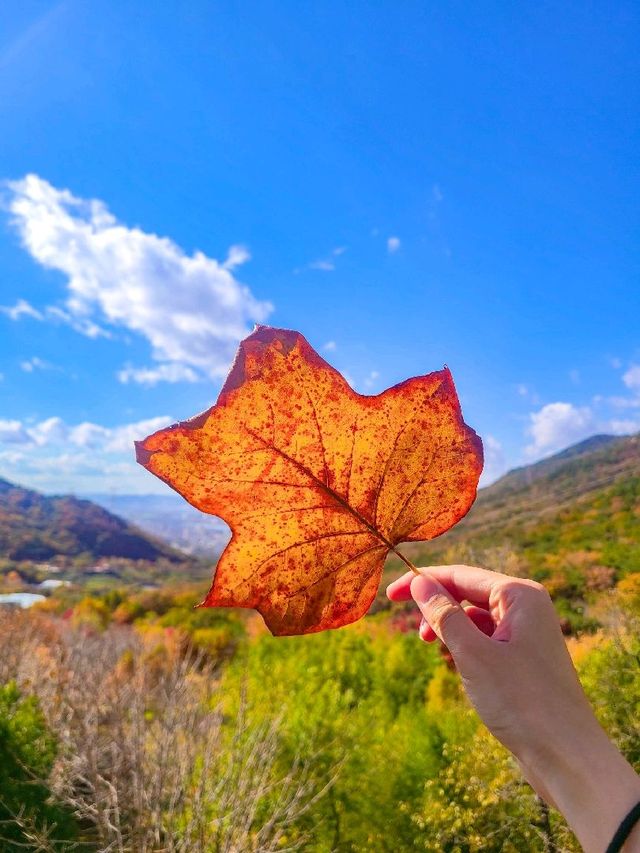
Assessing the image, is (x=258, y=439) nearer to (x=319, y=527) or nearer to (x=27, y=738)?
(x=319, y=527)

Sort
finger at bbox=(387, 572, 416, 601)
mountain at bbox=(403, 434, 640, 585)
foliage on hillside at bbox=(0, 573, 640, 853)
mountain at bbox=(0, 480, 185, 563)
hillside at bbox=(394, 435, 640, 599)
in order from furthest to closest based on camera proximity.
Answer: mountain at bbox=(0, 480, 185, 563) → mountain at bbox=(403, 434, 640, 585) → hillside at bbox=(394, 435, 640, 599) → foliage on hillside at bbox=(0, 573, 640, 853) → finger at bbox=(387, 572, 416, 601)

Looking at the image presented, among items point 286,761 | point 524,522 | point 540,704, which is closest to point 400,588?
point 540,704

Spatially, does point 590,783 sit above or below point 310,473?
below

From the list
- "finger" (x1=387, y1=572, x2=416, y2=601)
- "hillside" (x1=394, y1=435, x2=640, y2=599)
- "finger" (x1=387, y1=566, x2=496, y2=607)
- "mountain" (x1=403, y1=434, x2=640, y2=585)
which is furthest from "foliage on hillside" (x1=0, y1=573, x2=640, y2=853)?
"hillside" (x1=394, y1=435, x2=640, y2=599)

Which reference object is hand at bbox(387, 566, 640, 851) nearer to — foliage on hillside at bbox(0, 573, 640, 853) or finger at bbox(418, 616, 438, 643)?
finger at bbox(418, 616, 438, 643)

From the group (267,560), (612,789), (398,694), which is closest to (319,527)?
(267,560)

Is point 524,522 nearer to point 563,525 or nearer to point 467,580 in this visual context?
point 563,525

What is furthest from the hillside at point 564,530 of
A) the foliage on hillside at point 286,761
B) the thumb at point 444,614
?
the thumb at point 444,614
